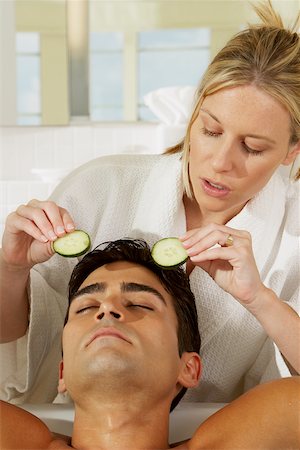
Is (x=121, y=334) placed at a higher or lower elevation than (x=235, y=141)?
lower

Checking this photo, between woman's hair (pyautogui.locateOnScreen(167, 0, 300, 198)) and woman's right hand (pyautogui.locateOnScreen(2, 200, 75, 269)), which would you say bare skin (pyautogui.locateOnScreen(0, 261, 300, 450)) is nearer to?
woman's right hand (pyautogui.locateOnScreen(2, 200, 75, 269))

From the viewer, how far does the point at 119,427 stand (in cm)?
164

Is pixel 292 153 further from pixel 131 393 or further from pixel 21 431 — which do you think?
pixel 21 431

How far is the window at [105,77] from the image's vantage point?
4953 millimetres

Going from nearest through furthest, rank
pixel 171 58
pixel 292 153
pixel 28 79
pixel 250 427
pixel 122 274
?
pixel 250 427
pixel 122 274
pixel 292 153
pixel 28 79
pixel 171 58

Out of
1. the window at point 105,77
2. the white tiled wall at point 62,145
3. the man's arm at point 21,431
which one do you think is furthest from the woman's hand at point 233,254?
the window at point 105,77

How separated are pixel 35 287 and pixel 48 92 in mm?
3202

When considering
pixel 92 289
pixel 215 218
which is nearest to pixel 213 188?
pixel 215 218

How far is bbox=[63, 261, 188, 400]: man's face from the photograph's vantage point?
1605 mm

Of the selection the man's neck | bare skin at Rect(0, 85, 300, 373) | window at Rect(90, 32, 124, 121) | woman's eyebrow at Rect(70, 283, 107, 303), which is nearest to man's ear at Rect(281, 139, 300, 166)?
bare skin at Rect(0, 85, 300, 373)

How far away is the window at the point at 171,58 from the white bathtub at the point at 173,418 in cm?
352

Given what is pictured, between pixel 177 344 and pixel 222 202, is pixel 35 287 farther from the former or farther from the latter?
pixel 222 202

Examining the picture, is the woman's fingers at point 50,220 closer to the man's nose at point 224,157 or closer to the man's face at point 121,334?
the man's face at point 121,334

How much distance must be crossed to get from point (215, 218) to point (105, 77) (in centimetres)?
321
